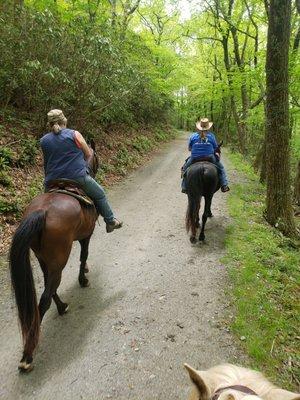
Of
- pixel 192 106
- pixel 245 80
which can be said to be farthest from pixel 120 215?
pixel 192 106

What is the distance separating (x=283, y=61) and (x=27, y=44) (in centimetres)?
629

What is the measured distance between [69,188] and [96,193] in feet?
1.84

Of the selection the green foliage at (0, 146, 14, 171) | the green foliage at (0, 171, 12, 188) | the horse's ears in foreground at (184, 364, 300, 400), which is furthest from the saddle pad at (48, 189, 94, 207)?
the green foliage at (0, 146, 14, 171)

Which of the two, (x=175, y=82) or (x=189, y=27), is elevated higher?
(x=189, y=27)

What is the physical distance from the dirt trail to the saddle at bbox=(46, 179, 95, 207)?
157 centimetres

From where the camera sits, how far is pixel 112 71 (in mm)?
10656

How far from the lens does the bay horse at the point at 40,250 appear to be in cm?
360

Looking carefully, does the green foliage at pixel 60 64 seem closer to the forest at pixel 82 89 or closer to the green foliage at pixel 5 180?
the forest at pixel 82 89

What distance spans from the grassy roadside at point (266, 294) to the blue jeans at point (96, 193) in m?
2.48

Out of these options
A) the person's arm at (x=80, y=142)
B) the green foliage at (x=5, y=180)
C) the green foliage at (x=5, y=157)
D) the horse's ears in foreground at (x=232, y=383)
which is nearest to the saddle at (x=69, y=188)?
the person's arm at (x=80, y=142)

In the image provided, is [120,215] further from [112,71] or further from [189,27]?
[189,27]

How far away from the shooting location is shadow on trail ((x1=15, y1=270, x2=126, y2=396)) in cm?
366

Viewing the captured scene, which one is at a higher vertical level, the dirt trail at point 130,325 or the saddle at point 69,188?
the saddle at point 69,188

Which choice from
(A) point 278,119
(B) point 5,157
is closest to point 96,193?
(B) point 5,157
